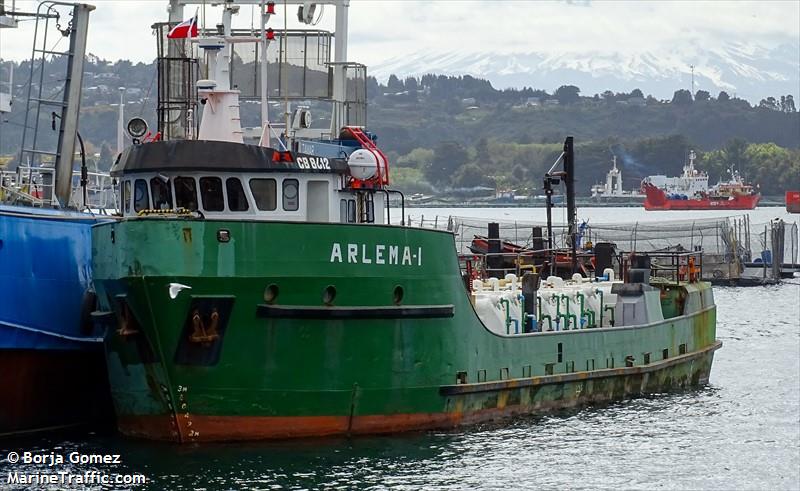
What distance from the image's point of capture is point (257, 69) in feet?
99.3

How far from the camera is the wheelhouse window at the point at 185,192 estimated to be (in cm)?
2572

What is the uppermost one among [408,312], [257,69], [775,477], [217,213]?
[257,69]

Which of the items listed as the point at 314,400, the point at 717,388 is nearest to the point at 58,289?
the point at 314,400

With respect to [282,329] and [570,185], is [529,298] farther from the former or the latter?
[570,185]

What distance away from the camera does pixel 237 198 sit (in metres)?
25.8

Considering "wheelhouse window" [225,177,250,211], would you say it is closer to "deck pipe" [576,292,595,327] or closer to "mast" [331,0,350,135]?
"mast" [331,0,350,135]

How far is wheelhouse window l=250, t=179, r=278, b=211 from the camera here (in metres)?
25.9

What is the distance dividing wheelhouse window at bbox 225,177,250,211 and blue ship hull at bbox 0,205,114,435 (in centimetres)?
311

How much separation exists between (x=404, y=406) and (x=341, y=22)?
898cm

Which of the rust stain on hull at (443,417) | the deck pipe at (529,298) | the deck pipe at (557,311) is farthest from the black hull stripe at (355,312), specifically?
the deck pipe at (557,311)

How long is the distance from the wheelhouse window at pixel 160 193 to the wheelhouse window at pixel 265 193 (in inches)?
55.4

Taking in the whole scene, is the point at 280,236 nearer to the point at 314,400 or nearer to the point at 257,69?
the point at 314,400

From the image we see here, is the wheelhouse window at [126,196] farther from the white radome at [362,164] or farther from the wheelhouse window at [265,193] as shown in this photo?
the white radome at [362,164]

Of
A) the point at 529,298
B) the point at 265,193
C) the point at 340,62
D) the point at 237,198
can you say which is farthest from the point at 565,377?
the point at 237,198
